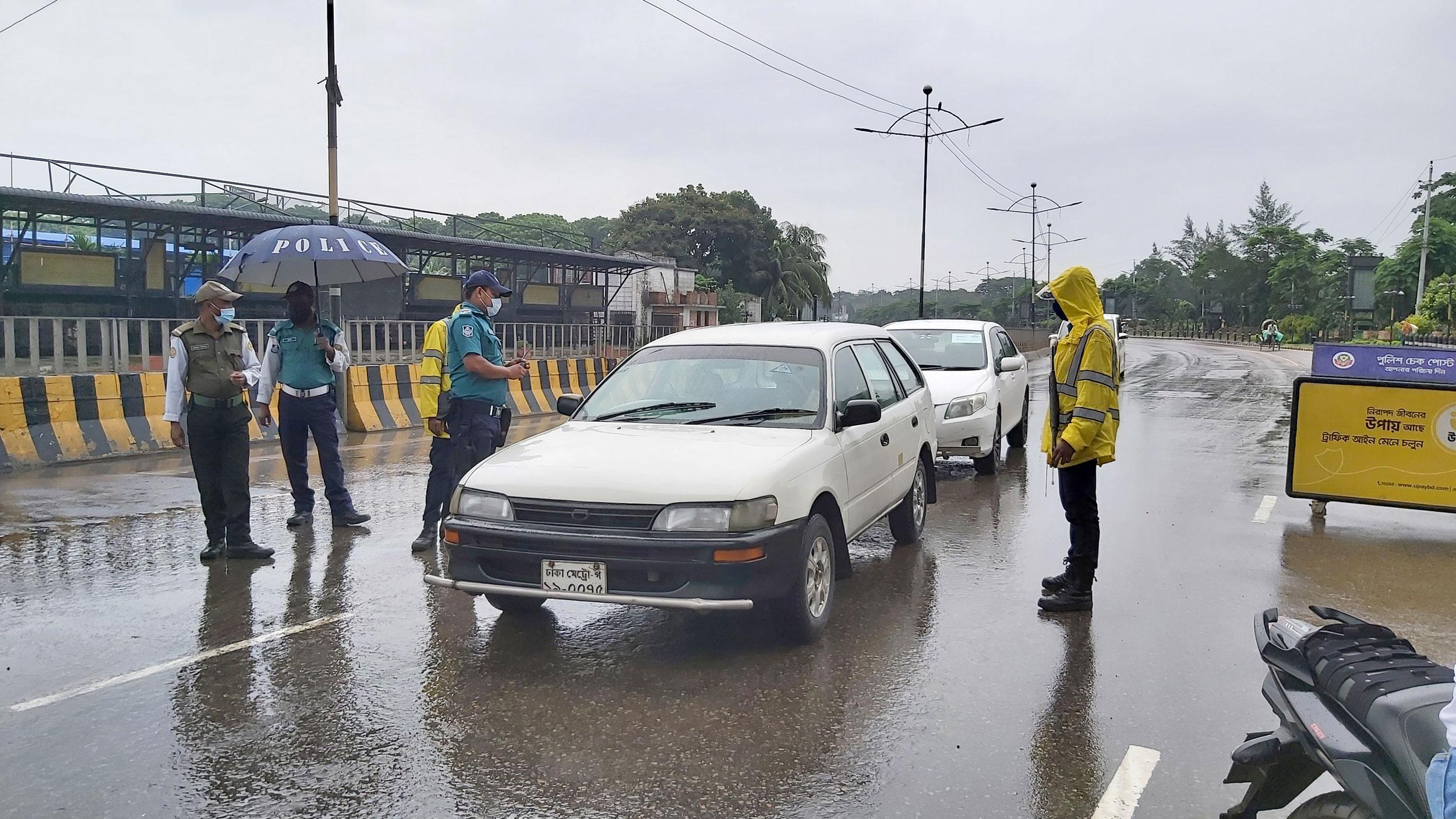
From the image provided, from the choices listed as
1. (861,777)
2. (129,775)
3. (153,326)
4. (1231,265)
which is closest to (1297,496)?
(861,777)

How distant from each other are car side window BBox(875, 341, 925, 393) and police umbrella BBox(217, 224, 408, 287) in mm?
4077

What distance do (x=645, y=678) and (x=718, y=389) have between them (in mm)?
1852

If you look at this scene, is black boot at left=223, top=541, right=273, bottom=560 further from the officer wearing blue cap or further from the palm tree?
the palm tree

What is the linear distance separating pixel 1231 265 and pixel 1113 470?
114985mm

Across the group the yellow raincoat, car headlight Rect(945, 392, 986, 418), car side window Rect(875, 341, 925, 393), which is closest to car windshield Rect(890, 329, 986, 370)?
car headlight Rect(945, 392, 986, 418)

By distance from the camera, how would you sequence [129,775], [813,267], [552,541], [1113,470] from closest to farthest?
[129,775]
[552,541]
[1113,470]
[813,267]

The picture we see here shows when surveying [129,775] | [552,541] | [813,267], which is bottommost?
[129,775]

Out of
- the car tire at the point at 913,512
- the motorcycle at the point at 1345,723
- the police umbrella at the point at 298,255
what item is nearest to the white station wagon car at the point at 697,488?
the car tire at the point at 913,512

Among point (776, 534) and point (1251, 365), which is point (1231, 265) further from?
point (776, 534)

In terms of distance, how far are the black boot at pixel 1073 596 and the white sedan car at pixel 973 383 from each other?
434cm

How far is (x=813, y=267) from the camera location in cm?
7638

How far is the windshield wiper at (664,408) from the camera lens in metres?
5.86

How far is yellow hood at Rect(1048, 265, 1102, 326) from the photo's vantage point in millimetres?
→ 5906

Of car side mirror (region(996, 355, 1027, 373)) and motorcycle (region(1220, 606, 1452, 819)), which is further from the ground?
car side mirror (region(996, 355, 1027, 373))
